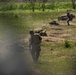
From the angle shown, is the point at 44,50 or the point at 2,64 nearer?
the point at 2,64

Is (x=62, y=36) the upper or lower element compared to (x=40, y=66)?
lower

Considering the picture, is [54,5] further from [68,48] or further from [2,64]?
[2,64]

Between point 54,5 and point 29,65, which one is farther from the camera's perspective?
point 54,5

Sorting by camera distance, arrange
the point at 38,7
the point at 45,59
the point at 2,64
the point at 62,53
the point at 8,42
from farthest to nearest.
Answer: the point at 38,7 < the point at 8,42 < the point at 62,53 < the point at 45,59 < the point at 2,64

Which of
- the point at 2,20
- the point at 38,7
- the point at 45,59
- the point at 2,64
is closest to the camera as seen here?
the point at 2,64

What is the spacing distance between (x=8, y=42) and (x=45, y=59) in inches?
221

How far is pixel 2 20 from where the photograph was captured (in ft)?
101

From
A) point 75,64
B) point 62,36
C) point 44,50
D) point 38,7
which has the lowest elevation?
point 38,7

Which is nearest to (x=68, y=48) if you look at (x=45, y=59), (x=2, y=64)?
(x=45, y=59)

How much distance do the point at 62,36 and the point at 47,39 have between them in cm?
158

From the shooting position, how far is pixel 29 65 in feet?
38.2

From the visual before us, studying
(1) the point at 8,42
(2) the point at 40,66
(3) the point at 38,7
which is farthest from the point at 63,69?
(3) the point at 38,7

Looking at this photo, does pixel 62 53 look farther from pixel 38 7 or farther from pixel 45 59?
pixel 38 7

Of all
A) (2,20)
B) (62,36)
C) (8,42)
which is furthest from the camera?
(2,20)
